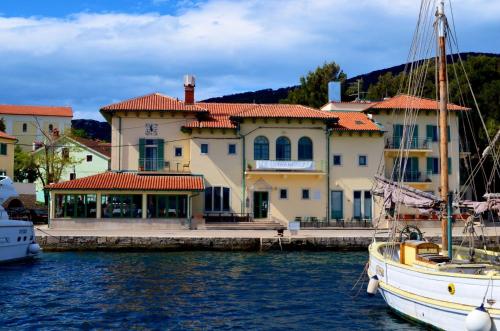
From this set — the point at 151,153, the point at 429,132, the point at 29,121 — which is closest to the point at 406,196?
the point at 429,132

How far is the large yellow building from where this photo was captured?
4388 centimetres

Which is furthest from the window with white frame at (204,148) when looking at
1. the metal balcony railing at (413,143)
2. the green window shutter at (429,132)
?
the green window shutter at (429,132)

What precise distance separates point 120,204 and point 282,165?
38.9 feet

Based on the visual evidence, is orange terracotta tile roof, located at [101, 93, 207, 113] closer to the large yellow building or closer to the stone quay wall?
the large yellow building

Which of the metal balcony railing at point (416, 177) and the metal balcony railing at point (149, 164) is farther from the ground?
the metal balcony railing at point (149, 164)

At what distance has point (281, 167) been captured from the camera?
43781 mm

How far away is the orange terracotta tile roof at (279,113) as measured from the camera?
43.9 meters

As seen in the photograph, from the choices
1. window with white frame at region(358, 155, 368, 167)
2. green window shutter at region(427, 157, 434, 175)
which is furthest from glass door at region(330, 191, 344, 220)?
green window shutter at region(427, 157, 434, 175)

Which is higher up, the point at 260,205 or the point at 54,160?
the point at 54,160

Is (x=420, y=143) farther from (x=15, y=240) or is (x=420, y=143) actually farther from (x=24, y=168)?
(x=24, y=168)

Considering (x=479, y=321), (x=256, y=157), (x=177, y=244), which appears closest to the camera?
(x=479, y=321)

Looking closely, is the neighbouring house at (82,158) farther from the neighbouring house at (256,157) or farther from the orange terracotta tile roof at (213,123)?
the orange terracotta tile roof at (213,123)

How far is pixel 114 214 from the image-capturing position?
40.3m

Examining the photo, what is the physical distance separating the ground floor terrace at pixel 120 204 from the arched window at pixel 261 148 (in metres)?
5.76
